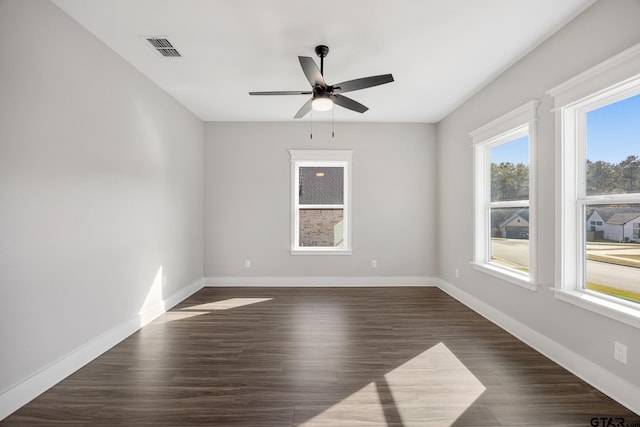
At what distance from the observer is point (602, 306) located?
7.11 ft

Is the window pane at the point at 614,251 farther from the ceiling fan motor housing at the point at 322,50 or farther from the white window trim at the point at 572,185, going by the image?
the ceiling fan motor housing at the point at 322,50

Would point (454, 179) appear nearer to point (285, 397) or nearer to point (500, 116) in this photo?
point (500, 116)

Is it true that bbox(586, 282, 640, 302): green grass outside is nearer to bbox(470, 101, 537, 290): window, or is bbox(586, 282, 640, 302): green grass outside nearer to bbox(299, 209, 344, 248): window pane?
bbox(470, 101, 537, 290): window

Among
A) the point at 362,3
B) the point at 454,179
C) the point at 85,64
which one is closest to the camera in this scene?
the point at 362,3

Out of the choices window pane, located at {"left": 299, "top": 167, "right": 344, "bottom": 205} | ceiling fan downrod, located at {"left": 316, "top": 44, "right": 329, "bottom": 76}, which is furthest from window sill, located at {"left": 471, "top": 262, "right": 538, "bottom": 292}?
ceiling fan downrod, located at {"left": 316, "top": 44, "right": 329, "bottom": 76}

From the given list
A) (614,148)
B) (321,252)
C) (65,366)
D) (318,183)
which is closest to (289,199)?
(318,183)

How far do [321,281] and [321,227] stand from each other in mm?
898

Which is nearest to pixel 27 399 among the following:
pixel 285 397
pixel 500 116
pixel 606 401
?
pixel 285 397

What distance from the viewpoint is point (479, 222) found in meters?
4.02

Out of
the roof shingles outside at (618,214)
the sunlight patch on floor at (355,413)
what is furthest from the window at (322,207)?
the roof shingles outside at (618,214)

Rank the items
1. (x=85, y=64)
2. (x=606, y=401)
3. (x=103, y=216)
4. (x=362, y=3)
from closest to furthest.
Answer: (x=606, y=401)
(x=362, y=3)
(x=85, y=64)
(x=103, y=216)

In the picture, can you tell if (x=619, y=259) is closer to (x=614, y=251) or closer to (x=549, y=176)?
(x=614, y=251)

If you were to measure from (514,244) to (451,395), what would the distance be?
75.8 inches

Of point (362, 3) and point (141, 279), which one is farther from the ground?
point (362, 3)
